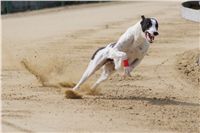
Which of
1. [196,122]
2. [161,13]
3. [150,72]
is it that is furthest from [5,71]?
[161,13]

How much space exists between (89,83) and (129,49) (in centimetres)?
157

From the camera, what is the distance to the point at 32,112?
8438mm

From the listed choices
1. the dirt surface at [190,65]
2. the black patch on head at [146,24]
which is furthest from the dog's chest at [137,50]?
the dirt surface at [190,65]

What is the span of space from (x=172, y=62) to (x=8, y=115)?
6321 mm

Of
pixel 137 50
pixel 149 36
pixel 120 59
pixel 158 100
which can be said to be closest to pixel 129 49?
pixel 137 50

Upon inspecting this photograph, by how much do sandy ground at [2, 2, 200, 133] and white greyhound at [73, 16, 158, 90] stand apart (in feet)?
1.85

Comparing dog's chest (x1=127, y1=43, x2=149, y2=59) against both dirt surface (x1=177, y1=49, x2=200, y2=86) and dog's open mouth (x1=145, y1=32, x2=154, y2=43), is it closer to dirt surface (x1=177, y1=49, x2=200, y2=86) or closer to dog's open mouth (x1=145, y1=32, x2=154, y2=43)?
dog's open mouth (x1=145, y1=32, x2=154, y2=43)

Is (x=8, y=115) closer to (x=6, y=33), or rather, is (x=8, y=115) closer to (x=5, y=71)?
(x=5, y=71)

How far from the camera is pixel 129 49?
30.4 feet

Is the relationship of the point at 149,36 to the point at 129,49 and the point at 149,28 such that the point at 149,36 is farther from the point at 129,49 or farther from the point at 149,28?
the point at 129,49

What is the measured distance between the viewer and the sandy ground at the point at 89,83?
7.97 m

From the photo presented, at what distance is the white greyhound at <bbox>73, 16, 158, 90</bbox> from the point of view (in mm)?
8969

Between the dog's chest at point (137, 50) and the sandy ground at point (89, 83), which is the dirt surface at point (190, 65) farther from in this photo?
the dog's chest at point (137, 50)

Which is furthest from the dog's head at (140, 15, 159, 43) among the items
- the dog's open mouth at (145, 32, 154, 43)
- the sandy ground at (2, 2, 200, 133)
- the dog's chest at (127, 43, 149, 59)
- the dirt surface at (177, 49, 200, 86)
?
the dirt surface at (177, 49, 200, 86)
